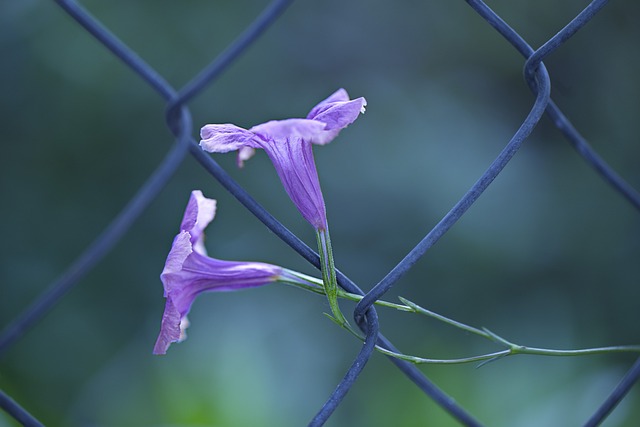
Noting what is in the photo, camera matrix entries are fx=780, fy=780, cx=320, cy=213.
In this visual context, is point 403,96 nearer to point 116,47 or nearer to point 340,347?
point 340,347

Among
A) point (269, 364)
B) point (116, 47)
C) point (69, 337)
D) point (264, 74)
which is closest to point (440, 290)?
point (269, 364)

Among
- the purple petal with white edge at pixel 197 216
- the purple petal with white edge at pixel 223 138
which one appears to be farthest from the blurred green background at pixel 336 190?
the purple petal with white edge at pixel 223 138

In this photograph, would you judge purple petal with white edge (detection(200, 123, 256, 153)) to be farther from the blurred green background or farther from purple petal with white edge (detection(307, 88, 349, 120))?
the blurred green background

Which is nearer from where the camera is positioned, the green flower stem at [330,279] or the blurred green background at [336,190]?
the green flower stem at [330,279]

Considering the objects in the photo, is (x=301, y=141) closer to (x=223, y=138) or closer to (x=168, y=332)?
(x=223, y=138)

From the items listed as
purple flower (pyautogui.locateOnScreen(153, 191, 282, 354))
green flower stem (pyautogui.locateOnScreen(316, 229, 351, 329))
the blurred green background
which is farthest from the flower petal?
the blurred green background

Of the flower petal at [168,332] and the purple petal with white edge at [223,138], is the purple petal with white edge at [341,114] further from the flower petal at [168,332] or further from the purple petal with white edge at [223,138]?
the flower petal at [168,332]

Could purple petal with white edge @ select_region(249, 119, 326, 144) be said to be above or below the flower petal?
above
